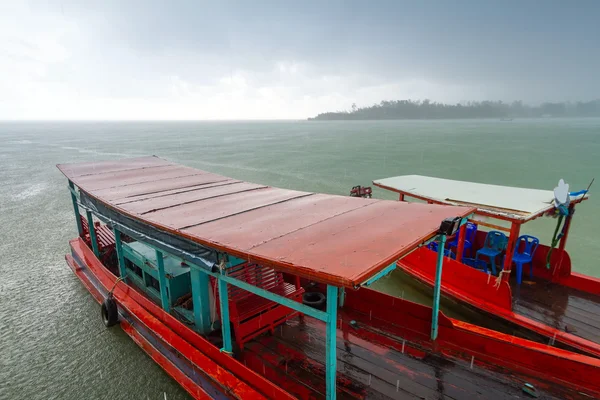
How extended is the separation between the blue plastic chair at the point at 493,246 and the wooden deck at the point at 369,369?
4.05 metres

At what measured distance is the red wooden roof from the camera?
3.47 meters

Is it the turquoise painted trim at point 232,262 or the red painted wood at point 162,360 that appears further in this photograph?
the red painted wood at point 162,360

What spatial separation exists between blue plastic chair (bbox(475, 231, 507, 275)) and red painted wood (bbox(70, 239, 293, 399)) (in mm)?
6340

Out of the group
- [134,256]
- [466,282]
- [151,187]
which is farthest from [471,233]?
[134,256]

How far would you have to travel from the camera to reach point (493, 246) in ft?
28.1

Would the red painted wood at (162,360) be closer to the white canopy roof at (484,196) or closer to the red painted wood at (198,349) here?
the red painted wood at (198,349)

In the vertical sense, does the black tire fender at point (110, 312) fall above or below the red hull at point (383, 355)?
below

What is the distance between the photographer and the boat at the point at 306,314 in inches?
154

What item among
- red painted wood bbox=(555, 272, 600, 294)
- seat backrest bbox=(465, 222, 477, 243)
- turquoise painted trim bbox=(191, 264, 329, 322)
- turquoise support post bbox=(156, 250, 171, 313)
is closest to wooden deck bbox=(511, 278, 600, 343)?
red painted wood bbox=(555, 272, 600, 294)

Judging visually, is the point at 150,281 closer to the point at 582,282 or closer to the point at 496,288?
the point at 496,288

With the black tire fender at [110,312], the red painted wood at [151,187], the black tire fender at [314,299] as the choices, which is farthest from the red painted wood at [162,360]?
the red painted wood at [151,187]

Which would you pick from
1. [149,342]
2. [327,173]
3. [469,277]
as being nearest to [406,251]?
[469,277]

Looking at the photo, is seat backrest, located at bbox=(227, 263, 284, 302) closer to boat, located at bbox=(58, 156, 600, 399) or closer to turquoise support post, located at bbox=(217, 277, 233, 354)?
boat, located at bbox=(58, 156, 600, 399)

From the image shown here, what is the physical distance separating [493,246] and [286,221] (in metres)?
6.27
